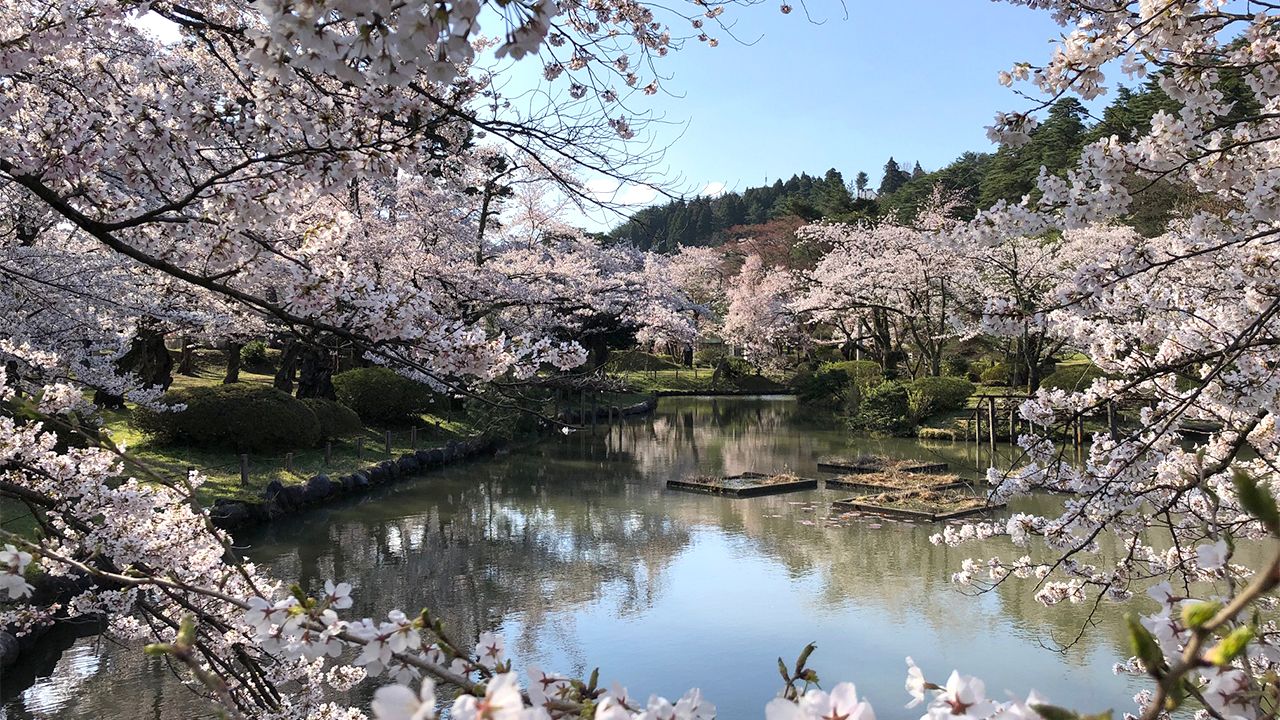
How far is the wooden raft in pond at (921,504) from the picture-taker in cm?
927

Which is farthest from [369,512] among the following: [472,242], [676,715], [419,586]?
[676,715]

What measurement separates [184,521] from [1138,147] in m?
3.16

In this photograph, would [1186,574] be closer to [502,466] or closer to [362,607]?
[362,607]

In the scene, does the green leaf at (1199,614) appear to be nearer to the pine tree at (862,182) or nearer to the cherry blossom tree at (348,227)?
the cherry blossom tree at (348,227)

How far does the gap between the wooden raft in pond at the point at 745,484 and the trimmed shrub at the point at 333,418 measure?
455 cm

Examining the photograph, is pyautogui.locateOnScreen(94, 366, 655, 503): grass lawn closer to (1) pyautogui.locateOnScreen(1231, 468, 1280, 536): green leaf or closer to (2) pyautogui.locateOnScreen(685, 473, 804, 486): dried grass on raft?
(2) pyautogui.locateOnScreen(685, 473, 804, 486): dried grass on raft

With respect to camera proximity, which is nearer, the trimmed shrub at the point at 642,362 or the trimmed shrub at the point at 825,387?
the trimmed shrub at the point at 825,387

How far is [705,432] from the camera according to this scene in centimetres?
1756

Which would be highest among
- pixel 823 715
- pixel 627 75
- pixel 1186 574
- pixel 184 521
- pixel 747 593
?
pixel 627 75

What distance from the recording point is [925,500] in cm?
990

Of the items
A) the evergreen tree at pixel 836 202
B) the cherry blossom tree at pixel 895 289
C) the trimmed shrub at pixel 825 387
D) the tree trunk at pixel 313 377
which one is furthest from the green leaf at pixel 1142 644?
the evergreen tree at pixel 836 202

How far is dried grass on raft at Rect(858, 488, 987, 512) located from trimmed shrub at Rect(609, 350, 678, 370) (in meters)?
17.5

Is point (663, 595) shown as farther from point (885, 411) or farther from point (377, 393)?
point (885, 411)

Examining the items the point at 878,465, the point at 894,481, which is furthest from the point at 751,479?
the point at 878,465
